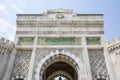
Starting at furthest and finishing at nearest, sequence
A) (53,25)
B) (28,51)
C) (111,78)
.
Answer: (53,25) < (28,51) < (111,78)

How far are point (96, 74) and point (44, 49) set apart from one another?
161 inches

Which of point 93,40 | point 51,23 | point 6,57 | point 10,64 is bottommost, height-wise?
point 10,64

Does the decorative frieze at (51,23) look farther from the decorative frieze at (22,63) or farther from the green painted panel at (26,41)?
the decorative frieze at (22,63)

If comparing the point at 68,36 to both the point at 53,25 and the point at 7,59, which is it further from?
the point at 7,59

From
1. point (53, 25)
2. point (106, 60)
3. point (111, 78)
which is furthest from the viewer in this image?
point (53, 25)

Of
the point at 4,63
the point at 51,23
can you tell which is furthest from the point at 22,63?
the point at 51,23

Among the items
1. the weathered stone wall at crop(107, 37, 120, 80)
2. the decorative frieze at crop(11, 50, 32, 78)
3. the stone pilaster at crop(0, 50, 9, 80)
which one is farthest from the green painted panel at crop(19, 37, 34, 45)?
the weathered stone wall at crop(107, 37, 120, 80)

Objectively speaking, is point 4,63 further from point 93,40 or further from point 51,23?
point 93,40

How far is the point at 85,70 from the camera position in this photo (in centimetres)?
942

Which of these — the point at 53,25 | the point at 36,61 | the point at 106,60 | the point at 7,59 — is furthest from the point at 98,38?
the point at 7,59

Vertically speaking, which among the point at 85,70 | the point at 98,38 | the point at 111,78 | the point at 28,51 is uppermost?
the point at 98,38

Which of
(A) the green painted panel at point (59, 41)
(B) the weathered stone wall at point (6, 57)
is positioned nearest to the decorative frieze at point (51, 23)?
(A) the green painted panel at point (59, 41)

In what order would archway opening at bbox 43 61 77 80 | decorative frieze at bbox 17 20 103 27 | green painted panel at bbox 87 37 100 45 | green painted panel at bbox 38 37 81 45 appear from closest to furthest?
1. green painted panel at bbox 38 37 81 45
2. green painted panel at bbox 87 37 100 45
3. decorative frieze at bbox 17 20 103 27
4. archway opening at bbox 43 61 77 80

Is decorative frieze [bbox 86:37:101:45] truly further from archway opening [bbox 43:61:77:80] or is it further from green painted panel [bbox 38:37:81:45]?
archway opening [bbox 43:61:77:80]
